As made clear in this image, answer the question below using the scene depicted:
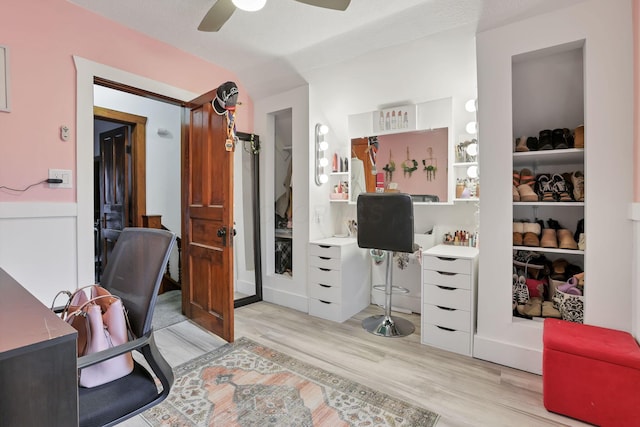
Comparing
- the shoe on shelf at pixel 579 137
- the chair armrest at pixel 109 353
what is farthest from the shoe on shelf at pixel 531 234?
the chair armrest at pixel 109 353

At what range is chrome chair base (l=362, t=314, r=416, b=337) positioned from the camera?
8.82ft

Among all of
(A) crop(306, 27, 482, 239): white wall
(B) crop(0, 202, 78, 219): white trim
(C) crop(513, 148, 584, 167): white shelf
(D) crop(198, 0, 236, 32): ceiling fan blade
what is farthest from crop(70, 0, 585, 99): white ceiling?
(B) crop(0, 202, 78, 219): white trim

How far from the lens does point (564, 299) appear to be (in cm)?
206

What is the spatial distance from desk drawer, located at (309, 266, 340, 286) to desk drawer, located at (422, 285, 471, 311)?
2.73 feet

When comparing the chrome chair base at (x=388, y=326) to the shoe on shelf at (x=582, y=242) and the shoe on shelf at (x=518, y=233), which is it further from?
the shoe on shelf at (x=582, y=242)

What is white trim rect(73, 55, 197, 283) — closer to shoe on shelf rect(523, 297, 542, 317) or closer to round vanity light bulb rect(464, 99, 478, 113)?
round vanity light bulb rect(464, 99, 478, 113)

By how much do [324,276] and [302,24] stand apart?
2.21 metres

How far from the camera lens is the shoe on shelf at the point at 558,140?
210cm

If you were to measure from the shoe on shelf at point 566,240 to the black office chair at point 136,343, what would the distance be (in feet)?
7.74

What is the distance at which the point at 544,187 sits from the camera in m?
2.18

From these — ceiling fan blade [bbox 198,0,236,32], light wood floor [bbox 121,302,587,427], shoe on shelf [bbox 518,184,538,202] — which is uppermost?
ceiling fan blade [bbox 198,0,236,32]

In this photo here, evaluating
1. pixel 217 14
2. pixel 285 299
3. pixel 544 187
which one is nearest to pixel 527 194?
pixel 544 187

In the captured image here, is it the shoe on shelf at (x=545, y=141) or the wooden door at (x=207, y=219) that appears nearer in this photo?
the shoe on shelf at (x=545, y=141)

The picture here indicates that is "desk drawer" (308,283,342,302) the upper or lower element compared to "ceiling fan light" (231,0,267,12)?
lower
